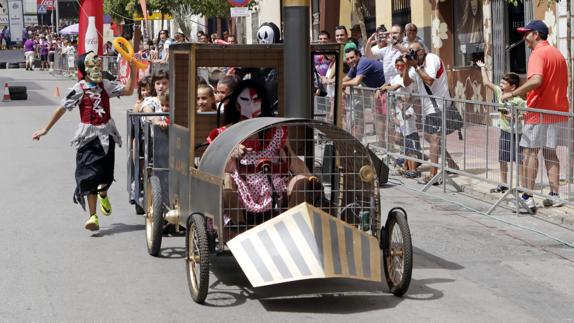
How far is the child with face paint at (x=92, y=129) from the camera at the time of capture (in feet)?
35.8

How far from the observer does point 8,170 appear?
52.5 ft

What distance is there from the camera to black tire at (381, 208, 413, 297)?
7996 millimetres

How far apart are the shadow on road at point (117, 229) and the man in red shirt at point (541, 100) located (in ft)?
13.2

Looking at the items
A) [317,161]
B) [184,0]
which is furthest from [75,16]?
[317,161]

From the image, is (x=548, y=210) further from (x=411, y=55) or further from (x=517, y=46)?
(x=517, y=46)

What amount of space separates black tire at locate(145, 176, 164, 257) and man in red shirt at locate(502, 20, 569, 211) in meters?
4.06

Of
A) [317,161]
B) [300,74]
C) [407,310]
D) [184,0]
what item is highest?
[184,0]

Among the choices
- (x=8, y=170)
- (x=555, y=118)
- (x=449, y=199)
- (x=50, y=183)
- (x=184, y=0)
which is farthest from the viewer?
(x=184, y=0)

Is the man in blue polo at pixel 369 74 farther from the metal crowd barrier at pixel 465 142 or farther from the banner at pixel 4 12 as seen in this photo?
the banner at pixel 4 12

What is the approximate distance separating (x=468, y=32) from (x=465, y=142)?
10.3m

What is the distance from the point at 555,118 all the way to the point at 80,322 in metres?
5.78

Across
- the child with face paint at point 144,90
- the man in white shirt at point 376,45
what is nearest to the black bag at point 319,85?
the man in white shirt at point 376,45

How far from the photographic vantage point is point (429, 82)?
1513cm

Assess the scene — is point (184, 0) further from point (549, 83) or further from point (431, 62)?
point (549, 83)
